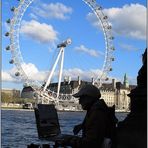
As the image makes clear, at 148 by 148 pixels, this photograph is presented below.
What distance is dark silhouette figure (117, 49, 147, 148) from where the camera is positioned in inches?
83.4

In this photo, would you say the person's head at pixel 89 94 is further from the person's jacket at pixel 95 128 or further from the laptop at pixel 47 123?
the laptop at pixel 47 123

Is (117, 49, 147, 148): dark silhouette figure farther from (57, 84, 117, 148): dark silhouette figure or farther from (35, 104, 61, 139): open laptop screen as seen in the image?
(35, 104, 61, 139): open laptop screen

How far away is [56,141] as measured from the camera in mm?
2422

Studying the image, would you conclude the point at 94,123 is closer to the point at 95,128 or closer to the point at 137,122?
the point at 95,128

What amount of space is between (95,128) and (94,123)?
31 millimetres

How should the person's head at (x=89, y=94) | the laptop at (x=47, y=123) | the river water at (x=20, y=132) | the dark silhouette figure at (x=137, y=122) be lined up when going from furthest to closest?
the river water at (x=20, y=132)
the laptop at (x=47, y=123)
the person's head at (x=89, y=94)
the dark silhouette figure at (x=137, y=122)

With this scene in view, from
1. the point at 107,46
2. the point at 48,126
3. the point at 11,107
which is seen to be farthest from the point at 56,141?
the point at 11,107

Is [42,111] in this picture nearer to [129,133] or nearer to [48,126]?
[48,126]

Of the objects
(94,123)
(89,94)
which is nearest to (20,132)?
(89,94)

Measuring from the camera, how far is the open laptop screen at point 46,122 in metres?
2.59

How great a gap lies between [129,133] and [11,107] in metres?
60.4

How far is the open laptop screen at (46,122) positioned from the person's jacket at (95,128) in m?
0.38

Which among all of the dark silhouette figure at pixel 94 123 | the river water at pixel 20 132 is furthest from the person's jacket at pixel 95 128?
the river water at pixel 20 132

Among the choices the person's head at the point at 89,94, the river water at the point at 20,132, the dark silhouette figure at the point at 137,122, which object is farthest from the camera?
the river water at the point at 20,132
